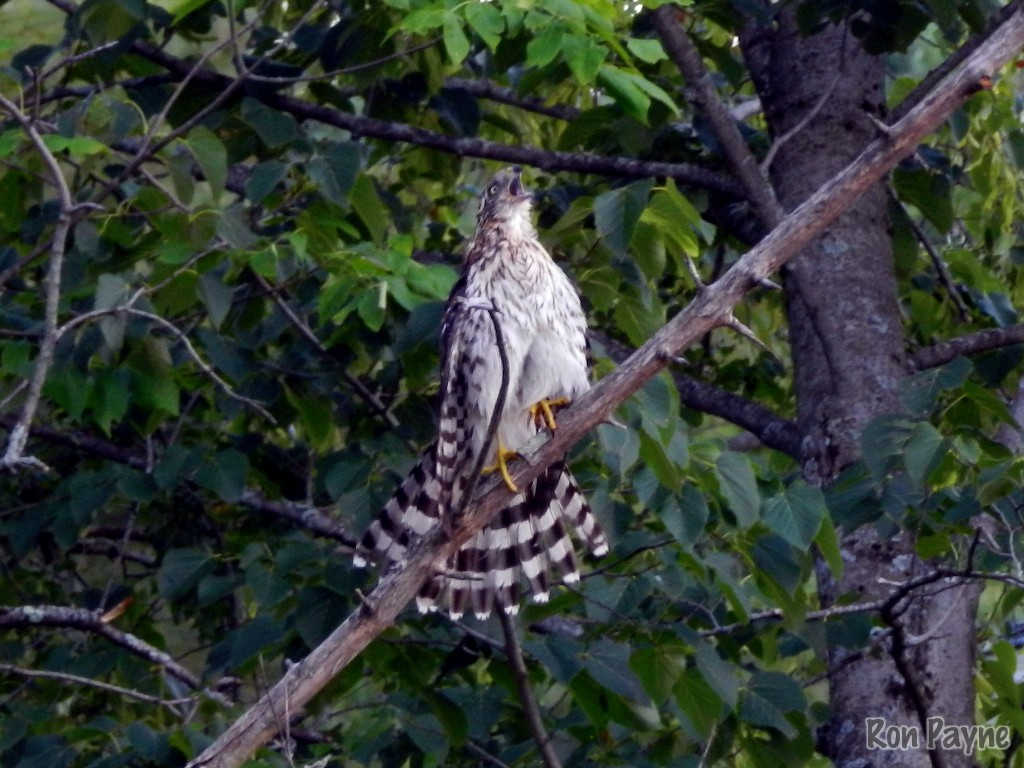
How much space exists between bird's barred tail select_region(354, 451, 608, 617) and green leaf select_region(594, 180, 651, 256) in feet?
2.18

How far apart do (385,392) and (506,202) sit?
0.67 metres

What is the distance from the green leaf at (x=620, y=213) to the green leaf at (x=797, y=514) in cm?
66

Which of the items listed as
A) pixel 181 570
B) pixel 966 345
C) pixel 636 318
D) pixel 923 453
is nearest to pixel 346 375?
pixel 181 570

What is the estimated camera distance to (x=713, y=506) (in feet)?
11.7

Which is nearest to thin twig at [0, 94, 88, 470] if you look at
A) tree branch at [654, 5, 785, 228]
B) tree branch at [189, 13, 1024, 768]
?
tree branch at [189, 13, 1024, 768]

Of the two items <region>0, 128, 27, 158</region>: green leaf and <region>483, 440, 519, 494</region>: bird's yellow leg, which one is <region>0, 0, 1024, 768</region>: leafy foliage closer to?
<region>0, 128, 27, 158</region>: green leaf

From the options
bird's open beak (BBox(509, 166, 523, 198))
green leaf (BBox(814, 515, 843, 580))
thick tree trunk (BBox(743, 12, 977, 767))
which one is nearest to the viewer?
green leaf (BBox(814, 515, 843, 580))

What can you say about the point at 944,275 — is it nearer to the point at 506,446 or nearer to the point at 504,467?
the point at 506,446

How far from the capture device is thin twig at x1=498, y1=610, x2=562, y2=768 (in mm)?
3410

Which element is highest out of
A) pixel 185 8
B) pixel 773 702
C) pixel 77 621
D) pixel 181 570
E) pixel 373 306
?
pixel 185 8

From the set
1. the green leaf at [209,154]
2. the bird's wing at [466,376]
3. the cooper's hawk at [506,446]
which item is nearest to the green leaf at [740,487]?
the cooper's hawk at [506,446]

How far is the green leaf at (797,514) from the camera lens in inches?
125

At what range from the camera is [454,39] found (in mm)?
3363

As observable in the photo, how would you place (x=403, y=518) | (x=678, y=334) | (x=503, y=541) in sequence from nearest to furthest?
(x=678, y=334) < (x=403, y=518) < (x=503, y=541)
